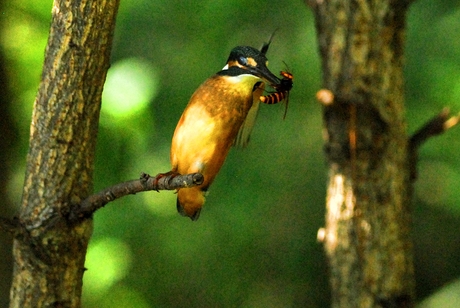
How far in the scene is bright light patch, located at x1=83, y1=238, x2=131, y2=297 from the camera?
12.1 feet

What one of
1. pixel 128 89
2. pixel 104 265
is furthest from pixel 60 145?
pixel 104 265

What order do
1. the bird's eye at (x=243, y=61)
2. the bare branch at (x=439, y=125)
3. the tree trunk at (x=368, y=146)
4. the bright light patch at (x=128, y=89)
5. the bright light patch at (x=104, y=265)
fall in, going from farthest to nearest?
the bright light patch at (x=104, y=265), the bright light patch at (x=128, y=89), the tree trunk at (x=368, y=146), the bare branch at (x=439, y=125), the bird's eye at (x=243, y=61)

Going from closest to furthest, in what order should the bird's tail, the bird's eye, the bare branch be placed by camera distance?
the bird's eye
the bird's tail
the bare branch

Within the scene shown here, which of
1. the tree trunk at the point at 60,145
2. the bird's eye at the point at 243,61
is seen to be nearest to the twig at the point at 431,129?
the bird's eye at the point at 243,61

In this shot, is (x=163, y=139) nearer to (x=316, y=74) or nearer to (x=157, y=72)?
(x=157, y=72)

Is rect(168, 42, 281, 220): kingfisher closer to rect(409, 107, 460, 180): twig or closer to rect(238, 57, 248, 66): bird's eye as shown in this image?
rect(238, 57, 248, 66): bird's eye

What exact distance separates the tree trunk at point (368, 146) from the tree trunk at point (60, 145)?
0.92 meters

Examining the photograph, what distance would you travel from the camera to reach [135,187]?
5.59 feet

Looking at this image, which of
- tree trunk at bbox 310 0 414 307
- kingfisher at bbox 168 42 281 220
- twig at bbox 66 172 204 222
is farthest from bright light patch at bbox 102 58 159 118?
kingfisher at bbox 168 42 281 220

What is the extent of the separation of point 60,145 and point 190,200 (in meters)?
0.40

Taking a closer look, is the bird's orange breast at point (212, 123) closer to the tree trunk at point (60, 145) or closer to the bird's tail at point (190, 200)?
the bird's tail at point (190, 200)

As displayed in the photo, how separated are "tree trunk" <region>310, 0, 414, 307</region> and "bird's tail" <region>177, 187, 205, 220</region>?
84 centimetres

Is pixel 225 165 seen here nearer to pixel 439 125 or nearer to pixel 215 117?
pixel 439 125

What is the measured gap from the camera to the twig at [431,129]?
2340 millimetres
